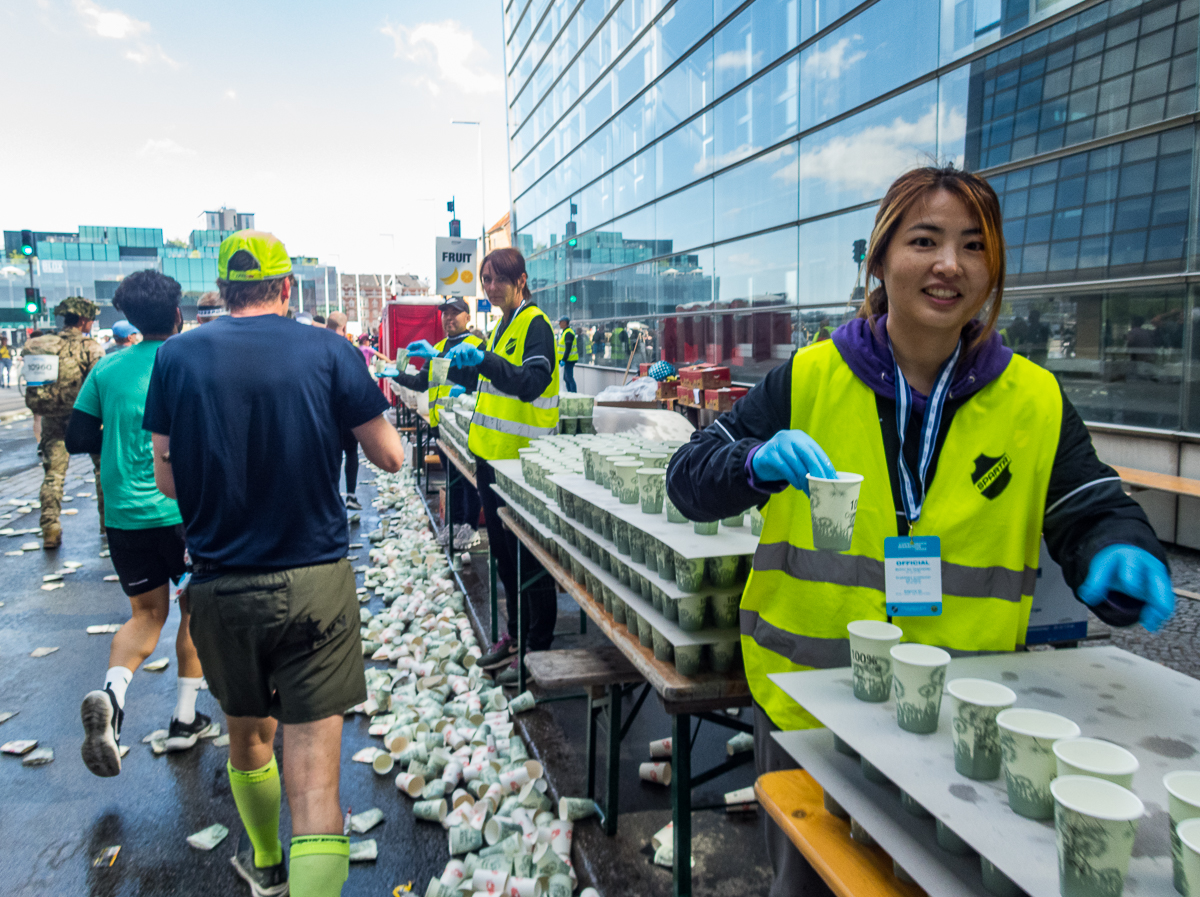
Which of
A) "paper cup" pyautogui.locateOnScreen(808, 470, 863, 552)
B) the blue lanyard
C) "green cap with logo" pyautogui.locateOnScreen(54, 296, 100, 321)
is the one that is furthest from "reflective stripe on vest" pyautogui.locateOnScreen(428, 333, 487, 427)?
"paper cup" pyautogui.locateOnScreen(808, 470, 863, 552)

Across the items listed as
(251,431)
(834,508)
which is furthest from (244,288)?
(834,508)

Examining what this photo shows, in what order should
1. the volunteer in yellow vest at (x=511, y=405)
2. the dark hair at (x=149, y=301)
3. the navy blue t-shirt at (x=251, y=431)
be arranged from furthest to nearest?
the volunteer in yellow vest at (x=511, y=405) → the dark hair at (x=149, y=301) → the navy blue t-shirt at (x=251, y=431)

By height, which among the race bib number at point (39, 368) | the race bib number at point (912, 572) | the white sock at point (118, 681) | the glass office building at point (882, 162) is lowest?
the white sock at point (118, 681)

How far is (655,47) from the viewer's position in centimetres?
1711

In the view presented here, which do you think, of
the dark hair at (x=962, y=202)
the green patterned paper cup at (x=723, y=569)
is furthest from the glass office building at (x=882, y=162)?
the green patterned paper cup at (x=723, y=569)

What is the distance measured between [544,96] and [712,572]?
27570mm

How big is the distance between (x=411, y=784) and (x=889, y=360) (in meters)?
2.78

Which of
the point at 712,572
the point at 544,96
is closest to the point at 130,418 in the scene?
the point at 712,572

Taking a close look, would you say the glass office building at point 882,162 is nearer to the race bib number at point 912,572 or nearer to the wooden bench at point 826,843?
the race bib number at point 912,572

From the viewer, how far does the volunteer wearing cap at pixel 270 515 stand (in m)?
2.27

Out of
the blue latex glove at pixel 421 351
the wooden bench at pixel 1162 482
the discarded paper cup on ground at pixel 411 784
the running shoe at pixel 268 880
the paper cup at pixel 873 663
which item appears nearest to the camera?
the paper cup at pixel 873 663

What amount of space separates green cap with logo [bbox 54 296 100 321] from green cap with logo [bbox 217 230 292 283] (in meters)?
5.56

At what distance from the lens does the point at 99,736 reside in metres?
3.21

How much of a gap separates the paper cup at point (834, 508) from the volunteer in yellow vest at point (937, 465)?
10 centimetres
